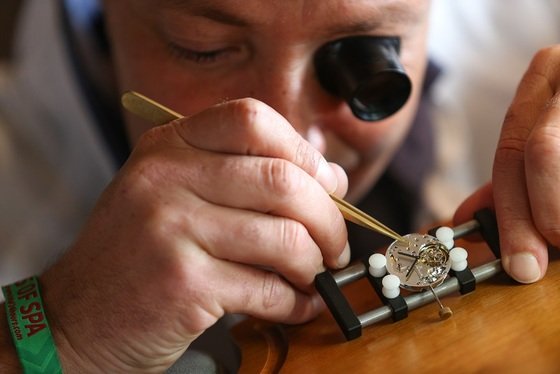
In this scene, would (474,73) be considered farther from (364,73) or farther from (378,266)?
(378,266)

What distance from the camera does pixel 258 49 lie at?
36.0 inches

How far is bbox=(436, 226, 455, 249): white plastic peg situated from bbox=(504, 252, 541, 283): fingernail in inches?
2.5

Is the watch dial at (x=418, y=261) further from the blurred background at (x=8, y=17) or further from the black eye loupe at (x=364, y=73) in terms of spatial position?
the blurred background at (x=8, y=17)

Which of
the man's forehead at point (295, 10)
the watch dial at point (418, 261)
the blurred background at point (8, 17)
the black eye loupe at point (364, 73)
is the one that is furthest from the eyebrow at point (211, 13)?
the blurred background at point (8, 17)

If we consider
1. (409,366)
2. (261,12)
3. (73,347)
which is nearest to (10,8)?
(261,12)

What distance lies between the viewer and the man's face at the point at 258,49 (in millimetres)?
873

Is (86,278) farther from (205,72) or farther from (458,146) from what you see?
(458,146)

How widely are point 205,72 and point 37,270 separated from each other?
0.52 metres

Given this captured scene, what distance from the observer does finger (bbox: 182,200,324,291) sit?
2.25 ft

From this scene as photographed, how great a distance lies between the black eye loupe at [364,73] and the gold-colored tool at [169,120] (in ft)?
0.70

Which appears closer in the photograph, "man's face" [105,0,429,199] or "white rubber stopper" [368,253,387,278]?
"white rubber stopper" [368,253,387,278]

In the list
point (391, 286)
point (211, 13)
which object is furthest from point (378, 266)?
point (211, 13)

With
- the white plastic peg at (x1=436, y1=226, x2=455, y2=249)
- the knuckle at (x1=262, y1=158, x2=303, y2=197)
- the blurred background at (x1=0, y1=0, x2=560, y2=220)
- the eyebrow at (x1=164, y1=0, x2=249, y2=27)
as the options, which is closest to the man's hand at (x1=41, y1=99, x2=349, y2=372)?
the knuckle at (x1=262, y1=158, x2=303, y2=197)

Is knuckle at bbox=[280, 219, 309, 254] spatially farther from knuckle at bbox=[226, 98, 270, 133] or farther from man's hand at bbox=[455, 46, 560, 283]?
man's hand at bbox=[455, 46, 560, 283]
